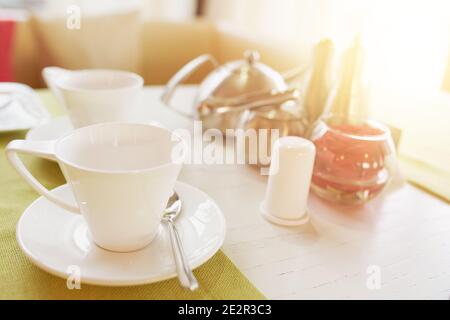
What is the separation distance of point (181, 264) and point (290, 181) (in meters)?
0.19

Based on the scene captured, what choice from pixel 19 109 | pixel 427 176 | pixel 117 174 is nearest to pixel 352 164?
pixel 427 176

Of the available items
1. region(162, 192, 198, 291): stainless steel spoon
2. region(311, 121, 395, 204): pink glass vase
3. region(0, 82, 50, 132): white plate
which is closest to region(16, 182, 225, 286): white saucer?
region(162, 192, 198, 291): stainless steel spoon

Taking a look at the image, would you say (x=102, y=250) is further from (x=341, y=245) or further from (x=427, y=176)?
(x=427, y=176)

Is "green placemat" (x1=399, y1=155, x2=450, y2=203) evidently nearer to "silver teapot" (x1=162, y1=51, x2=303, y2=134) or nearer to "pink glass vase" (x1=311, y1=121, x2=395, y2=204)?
"pink glass vase" (x1=311, y1=121, x2=395, y2=204)

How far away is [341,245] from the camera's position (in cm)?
51

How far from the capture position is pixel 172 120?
88 cm

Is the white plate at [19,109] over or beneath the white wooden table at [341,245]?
over

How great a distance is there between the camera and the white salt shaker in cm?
53

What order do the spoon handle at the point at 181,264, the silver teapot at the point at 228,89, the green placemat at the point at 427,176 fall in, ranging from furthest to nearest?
the silver teapot at the point at 228,89, the green placemat at the point at 427,176, the spoon handle at the point at 181,264

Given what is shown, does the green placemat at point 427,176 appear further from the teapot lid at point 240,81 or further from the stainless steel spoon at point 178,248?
the stainless steel spoon at point 178,248

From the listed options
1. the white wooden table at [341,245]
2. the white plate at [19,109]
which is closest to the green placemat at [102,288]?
the white wooden table at [341,245]

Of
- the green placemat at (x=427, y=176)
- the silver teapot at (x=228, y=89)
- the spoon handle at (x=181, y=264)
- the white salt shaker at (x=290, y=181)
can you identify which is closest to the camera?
the spoon handle at (x=181, y=264)

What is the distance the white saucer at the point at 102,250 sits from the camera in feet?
1.30

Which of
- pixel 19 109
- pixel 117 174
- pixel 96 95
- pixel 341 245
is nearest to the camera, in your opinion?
pixel 117 174
